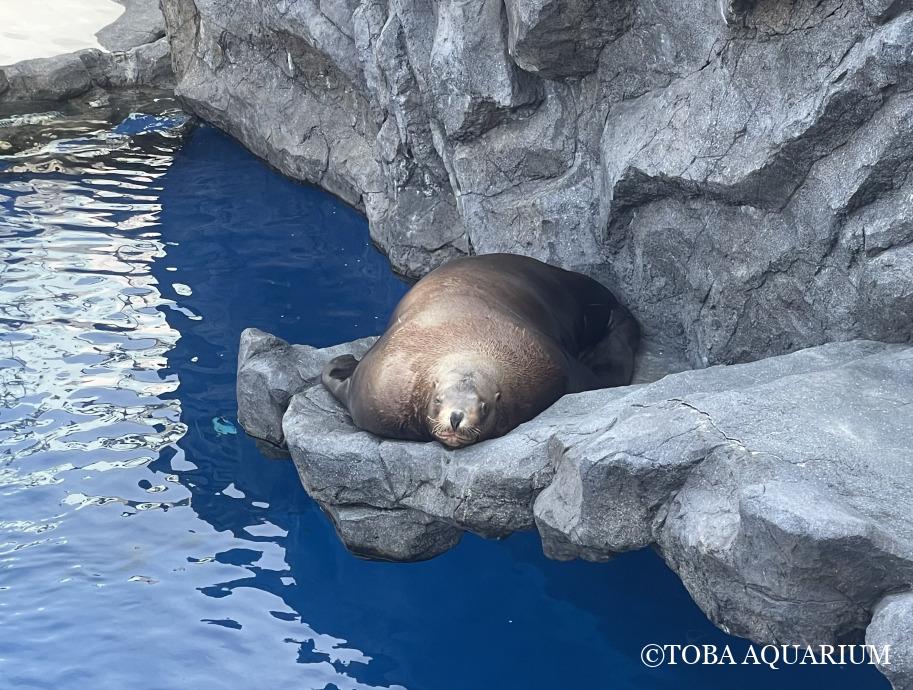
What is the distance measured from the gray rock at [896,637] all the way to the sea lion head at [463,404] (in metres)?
2.02

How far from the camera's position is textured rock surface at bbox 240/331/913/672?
153 inches

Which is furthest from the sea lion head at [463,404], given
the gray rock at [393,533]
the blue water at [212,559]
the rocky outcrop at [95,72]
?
the rocky outcrop at [95,72]

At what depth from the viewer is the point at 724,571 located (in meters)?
4.10

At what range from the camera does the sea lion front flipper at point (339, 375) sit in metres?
6.01

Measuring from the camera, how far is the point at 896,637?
11.8ft

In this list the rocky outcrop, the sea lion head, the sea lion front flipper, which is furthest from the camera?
the rocky outcrop

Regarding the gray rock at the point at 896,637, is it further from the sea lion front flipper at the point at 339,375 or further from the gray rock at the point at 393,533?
the sea lion front flipper at the point at 339,375

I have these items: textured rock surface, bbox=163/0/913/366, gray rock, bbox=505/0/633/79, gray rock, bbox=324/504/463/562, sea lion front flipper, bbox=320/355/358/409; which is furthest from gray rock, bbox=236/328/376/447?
gray rock, bbox=505/0/633/79

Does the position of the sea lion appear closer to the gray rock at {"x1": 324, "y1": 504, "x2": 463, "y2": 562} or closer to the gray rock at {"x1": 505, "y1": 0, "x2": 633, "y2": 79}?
the gray rock at {"x1": 324, "y1": 504, "x2": 463, "y2": 562}

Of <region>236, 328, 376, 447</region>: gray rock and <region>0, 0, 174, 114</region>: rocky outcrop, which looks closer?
<region>236, 328, 376, 447</region>: gray rock

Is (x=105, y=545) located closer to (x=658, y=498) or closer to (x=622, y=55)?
(x=658, y=498)

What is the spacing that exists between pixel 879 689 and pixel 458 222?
464cm

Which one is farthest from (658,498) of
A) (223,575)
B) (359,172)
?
(359,172)

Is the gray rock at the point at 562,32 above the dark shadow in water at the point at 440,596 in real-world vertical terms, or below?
above
